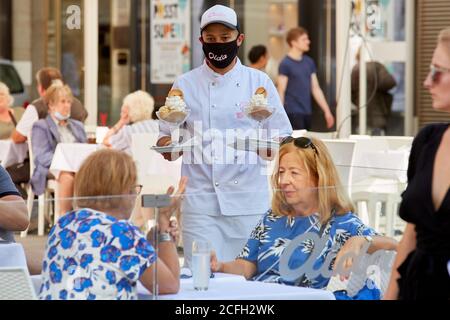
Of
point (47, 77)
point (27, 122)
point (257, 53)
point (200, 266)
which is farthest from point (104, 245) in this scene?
point (257, 53)

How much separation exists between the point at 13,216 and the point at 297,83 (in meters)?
7.67

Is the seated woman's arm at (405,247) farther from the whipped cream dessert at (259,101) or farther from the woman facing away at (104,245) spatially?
the whipped cream dessert at (259,101)

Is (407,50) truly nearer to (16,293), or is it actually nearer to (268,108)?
(268,108)

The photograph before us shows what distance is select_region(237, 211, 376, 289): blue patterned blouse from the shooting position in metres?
4.43

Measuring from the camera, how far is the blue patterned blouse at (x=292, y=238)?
4.43 metres

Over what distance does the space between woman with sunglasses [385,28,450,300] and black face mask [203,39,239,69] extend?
7.13 feet

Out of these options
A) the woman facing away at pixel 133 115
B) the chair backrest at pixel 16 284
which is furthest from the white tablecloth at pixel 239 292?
the woman facing away at pixel 133 115

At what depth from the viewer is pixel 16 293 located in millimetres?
3883

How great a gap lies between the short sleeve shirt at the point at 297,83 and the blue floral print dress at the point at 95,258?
8.12 metres

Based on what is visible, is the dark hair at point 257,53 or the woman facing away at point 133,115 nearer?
the woman facing away at point 133,115

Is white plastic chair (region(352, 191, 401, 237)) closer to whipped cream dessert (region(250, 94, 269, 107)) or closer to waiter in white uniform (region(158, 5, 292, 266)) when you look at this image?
waiter in white uniform (region(158, 5, 292, 266))

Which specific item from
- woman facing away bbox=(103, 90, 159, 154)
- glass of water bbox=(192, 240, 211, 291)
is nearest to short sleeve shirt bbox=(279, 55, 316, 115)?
woman facing away bbox=(103, 90, 159, 154)

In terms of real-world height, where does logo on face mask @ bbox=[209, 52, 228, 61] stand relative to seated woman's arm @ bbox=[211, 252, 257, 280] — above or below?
Result: above
